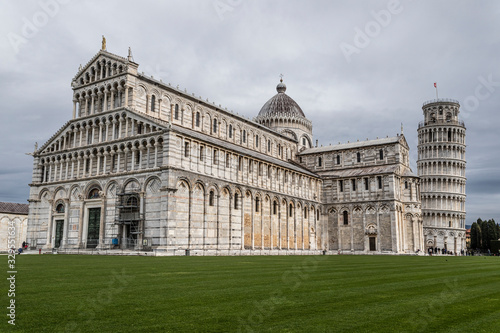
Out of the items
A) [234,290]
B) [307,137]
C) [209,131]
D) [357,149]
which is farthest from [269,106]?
[234,290]

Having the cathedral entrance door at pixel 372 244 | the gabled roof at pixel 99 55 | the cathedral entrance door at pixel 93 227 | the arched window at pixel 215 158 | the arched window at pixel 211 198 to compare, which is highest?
the gabled roof at pixel 99 55

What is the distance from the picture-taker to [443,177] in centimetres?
9444

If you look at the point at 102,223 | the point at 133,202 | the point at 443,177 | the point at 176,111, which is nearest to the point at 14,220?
the point at 102,223

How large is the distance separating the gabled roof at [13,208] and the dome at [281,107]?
147 ft

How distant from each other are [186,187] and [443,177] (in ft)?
230

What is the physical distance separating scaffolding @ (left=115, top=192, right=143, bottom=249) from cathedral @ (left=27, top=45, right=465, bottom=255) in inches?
4.5

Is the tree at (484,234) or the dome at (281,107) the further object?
the tree at (484,234)

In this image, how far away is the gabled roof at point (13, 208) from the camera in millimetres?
68519

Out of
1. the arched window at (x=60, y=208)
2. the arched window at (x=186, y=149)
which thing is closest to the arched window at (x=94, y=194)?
the arched window at (x=60, y=208)

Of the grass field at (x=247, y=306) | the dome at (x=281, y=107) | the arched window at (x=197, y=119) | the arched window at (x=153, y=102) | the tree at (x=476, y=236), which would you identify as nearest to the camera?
the grass field at (x=247, y=306)

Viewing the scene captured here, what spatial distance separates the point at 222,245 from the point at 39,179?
81.9ft

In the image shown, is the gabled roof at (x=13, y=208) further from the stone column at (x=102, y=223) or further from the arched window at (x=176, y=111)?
the arched window at (x=176, y=111)

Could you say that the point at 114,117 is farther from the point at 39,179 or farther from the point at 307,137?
the point at 307,137

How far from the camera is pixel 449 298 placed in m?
11.5
